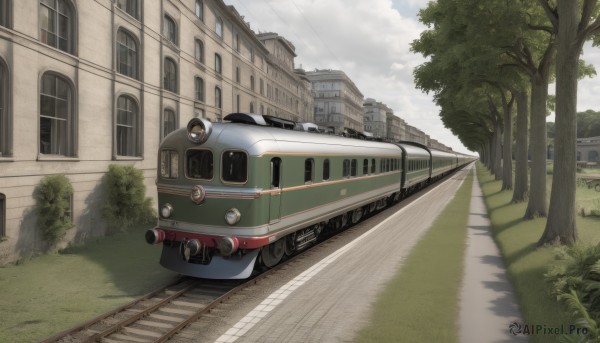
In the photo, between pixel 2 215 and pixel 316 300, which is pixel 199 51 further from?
pixel 316 300

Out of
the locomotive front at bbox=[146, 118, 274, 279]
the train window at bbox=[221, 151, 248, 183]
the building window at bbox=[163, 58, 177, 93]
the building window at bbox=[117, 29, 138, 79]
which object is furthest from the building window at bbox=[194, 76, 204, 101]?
the train window at bbox=[221, 151, 248, 183]

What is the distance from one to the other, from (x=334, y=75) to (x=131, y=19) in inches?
3008

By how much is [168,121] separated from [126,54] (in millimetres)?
→ 4768

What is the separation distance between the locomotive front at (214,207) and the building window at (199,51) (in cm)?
1709

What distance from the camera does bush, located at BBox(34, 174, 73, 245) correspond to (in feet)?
42.9

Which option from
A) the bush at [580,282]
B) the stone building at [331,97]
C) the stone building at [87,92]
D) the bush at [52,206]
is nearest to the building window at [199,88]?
the stone building at [87,92]

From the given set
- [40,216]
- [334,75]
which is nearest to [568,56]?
[40,216]

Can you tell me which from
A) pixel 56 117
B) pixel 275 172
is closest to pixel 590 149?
pixel 275 172

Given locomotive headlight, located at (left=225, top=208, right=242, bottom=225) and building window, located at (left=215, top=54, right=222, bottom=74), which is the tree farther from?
building window, located at (left=215, top=54, right=222, bottom=74)

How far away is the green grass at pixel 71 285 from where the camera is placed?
762cm

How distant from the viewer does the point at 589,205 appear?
21.2 metres

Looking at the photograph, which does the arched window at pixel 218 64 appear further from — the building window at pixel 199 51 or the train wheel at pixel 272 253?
the train wheel at pixel 272 253

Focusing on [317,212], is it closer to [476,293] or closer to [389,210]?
[476,293]

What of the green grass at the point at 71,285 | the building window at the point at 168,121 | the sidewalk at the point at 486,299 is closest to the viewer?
the sidewalk at the point at 486,299
